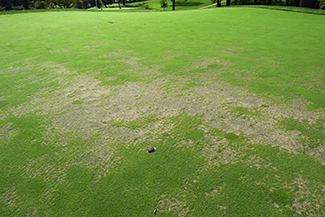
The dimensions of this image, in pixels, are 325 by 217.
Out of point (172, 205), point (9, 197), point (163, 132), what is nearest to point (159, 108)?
point (163, 132)

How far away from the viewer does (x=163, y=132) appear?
296 cm

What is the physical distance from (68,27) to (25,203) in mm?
9999

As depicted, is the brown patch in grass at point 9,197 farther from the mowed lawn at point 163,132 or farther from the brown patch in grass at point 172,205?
the brown patch in grass at point 172,205

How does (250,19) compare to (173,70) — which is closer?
(173,70)

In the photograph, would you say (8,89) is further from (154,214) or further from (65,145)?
(154,214)

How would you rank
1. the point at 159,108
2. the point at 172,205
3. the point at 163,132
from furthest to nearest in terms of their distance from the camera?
the point at 159,108 → the point at 163,132 → the point at 172,205

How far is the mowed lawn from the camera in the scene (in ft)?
6.64

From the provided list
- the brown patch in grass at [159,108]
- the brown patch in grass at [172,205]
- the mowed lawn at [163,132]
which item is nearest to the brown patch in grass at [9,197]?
the mowed lawn at [163,132]

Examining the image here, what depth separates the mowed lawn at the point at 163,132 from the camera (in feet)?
6.64

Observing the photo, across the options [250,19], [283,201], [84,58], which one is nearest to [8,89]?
[84,58]

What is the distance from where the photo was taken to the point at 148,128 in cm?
305

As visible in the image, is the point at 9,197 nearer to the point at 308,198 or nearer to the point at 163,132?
the point at 163,132

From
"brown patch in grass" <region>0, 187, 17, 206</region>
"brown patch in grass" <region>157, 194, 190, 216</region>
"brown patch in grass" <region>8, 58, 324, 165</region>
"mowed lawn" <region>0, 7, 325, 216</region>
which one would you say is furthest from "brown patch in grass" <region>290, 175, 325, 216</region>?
"brown patch in grass" <region>0, 187, 17, 206</region>

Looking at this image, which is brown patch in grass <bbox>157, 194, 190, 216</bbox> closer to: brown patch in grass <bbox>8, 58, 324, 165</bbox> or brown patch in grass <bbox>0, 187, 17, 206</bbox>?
brown patch in grass <bbox>8, 58, 324, 165</bbox>
